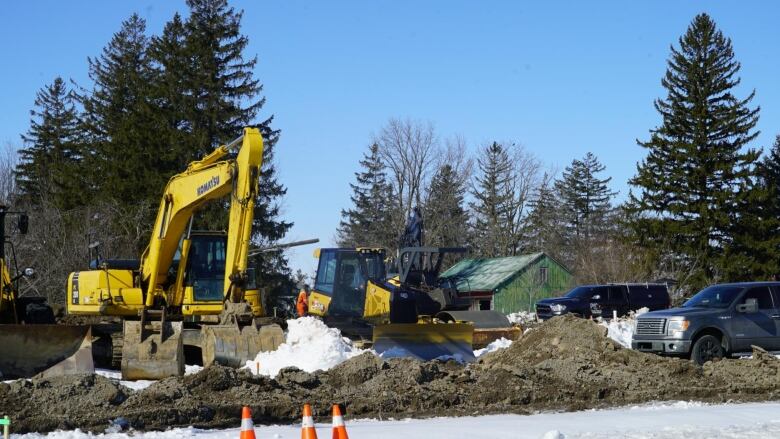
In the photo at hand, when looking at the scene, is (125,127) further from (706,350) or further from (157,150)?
(706,350)

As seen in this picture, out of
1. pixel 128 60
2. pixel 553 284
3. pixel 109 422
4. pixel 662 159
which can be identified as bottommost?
pixel 109 422

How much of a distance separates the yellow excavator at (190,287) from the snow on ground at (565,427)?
5.61m

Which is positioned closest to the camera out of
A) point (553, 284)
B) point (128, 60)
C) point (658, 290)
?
point (658, 290)

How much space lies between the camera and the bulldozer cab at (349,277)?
23.5 meters

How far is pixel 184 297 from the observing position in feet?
62.3

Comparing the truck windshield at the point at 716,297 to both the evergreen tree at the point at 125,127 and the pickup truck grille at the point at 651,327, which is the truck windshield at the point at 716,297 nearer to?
the pickup truck grille at the point at 651,327

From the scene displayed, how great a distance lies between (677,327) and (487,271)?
40.3 m

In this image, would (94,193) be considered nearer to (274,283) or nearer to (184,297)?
(274,283)

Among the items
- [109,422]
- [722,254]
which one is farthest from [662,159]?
[109,422]

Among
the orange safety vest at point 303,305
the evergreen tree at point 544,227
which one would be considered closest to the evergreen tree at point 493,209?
the evergreen tree at point 544,227

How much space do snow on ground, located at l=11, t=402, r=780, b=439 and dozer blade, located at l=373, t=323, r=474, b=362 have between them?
5819 mm

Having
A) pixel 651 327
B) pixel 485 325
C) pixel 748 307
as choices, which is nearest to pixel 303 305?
pixel 485 325

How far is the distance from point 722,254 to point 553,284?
36.2 feet

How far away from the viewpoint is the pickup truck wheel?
18.3m
